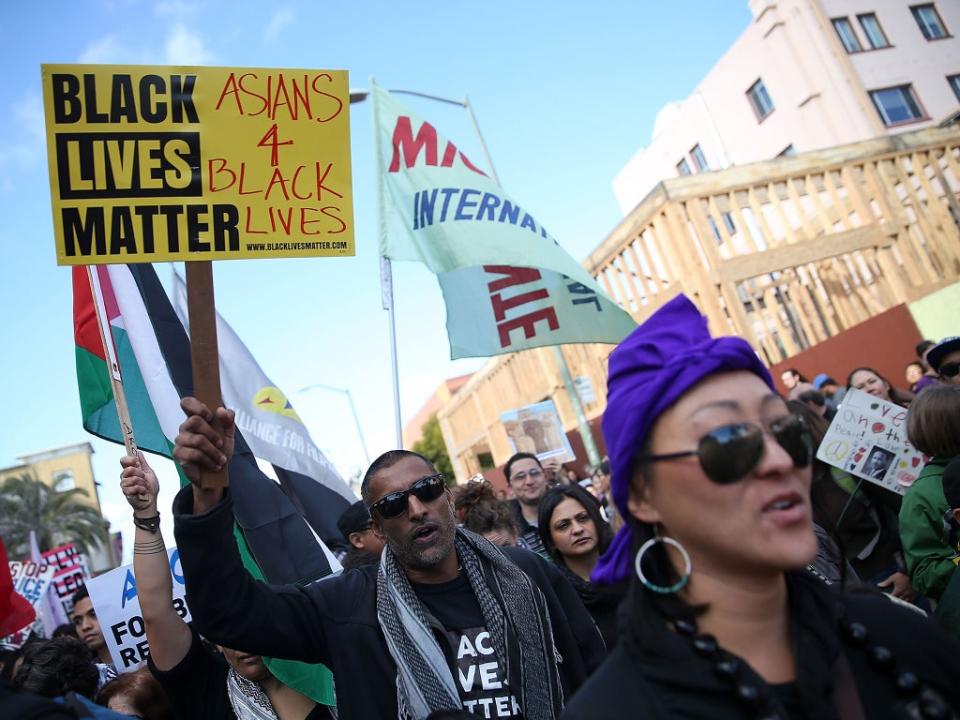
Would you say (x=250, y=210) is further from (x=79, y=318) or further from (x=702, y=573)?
(x=79, y=318)

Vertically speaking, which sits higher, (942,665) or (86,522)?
(86,522)

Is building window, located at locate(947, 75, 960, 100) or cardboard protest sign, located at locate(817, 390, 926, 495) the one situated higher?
building window, located at locate(947, 75, 960, 100)

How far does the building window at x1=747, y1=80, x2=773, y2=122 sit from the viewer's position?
90.1ft

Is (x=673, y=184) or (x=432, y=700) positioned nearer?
(x=432, y=700)

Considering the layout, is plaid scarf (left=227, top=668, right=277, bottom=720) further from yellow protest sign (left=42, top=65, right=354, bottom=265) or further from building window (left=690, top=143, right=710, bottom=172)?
building window (left=690, top=143, right=710, bottom=172)

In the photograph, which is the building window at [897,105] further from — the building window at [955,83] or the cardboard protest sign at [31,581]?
the cardboard protest sign at [31,581]

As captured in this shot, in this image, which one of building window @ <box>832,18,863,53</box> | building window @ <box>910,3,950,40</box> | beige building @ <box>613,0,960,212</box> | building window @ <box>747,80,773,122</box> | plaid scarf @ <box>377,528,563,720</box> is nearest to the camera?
plaid scarf @ <box>377,528,563,720</box>

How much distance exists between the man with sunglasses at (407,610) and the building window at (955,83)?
30060mm

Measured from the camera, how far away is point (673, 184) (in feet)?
47.5

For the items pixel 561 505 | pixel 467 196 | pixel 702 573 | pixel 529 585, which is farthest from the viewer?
pixel 467 196

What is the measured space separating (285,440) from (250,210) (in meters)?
3.45

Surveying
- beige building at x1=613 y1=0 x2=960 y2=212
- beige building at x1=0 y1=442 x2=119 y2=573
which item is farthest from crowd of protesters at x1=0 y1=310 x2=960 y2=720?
beige building at x1=0 y1=442 x2=119 y2=573

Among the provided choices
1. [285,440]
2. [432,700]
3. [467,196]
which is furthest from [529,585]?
[467,196]

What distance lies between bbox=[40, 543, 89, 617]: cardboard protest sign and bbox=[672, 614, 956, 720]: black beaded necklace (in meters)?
10.3
